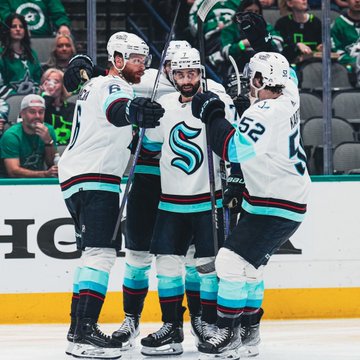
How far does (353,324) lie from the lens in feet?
24.5

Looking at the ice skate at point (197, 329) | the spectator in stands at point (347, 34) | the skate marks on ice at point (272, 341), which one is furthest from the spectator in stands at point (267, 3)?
the ice skate at point (197, 329)

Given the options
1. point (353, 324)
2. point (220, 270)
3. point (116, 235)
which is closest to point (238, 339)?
point (220, 270)

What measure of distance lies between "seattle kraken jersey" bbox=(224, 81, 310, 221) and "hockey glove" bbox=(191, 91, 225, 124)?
139 mm

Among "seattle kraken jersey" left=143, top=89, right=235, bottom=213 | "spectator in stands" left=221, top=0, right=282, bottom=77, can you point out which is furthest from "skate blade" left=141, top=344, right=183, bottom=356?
"spectator in stands" left=221, top=0, right=282, bottom=77

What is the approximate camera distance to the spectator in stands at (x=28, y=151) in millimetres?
7617

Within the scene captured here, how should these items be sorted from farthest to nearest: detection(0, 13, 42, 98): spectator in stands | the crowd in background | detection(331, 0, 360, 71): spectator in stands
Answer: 1. detection(331, 0, 360, 71): spectator in stands
2. detection(0, 13, 42, 98): spectator in stands
3. the crowd in background

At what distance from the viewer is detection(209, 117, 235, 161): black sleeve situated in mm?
5879

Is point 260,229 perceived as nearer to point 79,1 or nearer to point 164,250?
point 164,250

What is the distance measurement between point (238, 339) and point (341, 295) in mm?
1899

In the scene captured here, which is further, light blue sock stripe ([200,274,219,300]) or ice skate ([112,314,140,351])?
ice skate ([112,314,140,351])

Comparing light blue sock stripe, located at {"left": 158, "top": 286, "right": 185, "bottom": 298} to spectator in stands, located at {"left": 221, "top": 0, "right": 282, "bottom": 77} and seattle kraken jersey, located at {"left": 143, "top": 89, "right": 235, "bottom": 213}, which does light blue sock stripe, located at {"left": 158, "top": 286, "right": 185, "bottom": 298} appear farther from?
spectator in stands, located at {"left": 221, "top": 0, "right": 282, "bottom": 77}

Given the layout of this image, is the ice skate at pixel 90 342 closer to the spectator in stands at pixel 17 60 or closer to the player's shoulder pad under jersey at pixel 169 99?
the player's shoulder pad under jersey at pixel 169 99

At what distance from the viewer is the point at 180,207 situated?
248 inches

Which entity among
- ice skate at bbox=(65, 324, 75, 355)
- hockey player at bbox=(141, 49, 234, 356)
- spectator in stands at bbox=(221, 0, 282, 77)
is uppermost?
spectator in stands at bbox=(221, 0, 282, 77)
